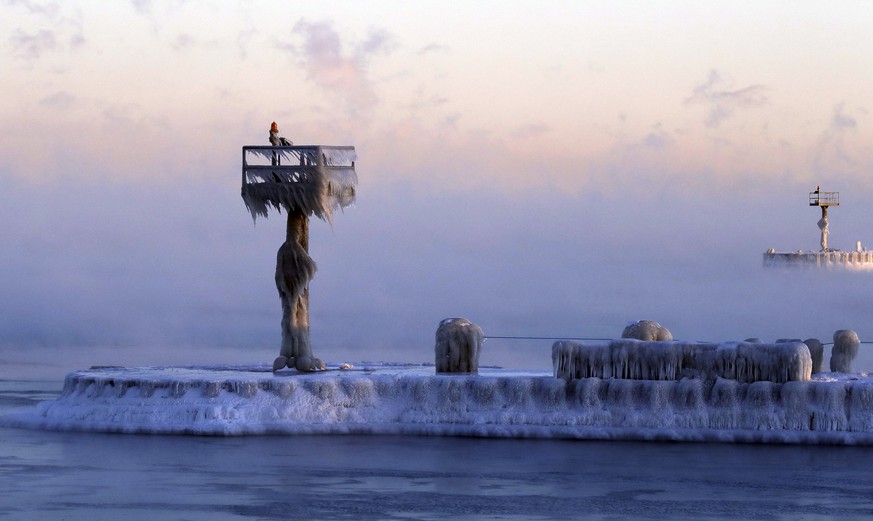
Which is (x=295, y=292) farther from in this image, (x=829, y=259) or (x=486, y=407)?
(x=829, y=259)

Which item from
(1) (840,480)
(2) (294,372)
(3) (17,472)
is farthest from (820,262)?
(3) (17,472)

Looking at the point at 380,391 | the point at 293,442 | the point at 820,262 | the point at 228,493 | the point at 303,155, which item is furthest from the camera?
the point at 820,262

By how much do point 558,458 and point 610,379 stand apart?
440 cm

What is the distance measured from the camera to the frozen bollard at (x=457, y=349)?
4022 centimetres

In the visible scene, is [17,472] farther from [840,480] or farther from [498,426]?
[840,480]

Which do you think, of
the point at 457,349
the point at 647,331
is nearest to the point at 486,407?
the point at 457,349

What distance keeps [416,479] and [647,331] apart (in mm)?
12274

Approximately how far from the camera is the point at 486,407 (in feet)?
122

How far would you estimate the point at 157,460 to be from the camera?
3231 cm

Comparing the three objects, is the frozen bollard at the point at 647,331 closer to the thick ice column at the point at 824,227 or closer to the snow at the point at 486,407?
the snow at the point at 486,407

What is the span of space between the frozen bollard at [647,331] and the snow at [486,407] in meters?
3.21

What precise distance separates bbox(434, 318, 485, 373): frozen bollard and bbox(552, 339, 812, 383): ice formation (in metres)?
3.63

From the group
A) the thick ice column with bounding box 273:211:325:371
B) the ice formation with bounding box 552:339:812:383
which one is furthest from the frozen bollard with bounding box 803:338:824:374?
the thick ice column with bounding box 273:211:325:371

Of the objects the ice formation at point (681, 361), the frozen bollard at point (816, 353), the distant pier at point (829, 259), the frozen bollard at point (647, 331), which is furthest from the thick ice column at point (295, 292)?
the distant pier at point (829, 259)
